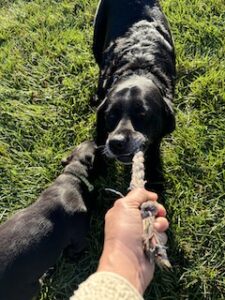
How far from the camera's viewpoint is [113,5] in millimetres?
3912

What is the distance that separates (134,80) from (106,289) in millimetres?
1968

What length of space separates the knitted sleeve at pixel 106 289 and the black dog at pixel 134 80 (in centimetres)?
143

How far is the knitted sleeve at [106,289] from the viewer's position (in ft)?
5.53

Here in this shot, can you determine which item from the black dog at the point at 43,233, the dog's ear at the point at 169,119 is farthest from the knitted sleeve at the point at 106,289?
the dog's ear at the point at 169,119

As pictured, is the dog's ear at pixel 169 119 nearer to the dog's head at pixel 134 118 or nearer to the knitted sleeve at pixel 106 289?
the dog's head at pixel 134 118

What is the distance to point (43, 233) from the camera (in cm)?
298

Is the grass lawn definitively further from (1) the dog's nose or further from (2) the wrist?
(2) the wrist

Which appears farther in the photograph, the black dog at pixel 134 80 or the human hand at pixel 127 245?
the black dog at pixel 134 80

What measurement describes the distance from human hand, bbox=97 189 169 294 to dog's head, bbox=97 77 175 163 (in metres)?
1.01

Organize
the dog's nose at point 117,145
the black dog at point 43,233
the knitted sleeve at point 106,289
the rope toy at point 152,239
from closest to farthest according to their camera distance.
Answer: the knitted sleeve at point 106,289 → the rope toy at point 152,239 → the black dog at point 43,233 → the dog's nose at point 117,145

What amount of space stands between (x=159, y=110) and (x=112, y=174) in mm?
680

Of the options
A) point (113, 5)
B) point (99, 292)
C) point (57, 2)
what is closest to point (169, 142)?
point (113, 5)

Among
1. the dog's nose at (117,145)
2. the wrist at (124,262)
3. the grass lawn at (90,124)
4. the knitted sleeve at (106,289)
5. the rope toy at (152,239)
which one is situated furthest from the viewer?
the grass lawn at (90,124)

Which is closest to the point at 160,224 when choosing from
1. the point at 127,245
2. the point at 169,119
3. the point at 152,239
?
the point at 152,239
